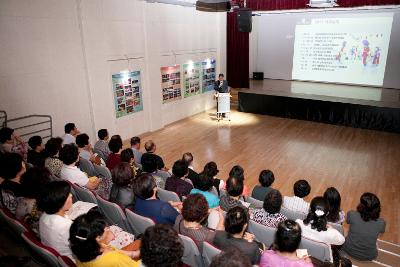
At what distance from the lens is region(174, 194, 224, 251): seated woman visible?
2533 millimetres

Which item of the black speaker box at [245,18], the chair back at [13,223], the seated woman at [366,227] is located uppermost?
the black speaker box at [245,18]

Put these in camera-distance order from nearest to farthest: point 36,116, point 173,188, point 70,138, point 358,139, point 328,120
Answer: point 173,188 < point 70,138 < point 36,116 < point 358,139 < point 328,120

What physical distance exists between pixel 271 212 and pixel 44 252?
206cm

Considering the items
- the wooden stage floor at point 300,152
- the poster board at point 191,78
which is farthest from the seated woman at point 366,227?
the poster board at point 191,78

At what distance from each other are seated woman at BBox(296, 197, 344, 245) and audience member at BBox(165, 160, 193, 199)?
4.91 feet

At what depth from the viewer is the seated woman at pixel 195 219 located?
2.53m

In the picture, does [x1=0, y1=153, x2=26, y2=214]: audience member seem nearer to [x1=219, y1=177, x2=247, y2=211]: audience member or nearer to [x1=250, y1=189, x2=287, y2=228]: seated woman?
[x1=219, y1=177, x2=247, y2=211]: audience member

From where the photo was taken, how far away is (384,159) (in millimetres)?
6789

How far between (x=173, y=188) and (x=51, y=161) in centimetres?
178

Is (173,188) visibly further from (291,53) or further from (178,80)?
(291,53)

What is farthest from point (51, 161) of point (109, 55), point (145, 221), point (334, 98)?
point (334, 98)

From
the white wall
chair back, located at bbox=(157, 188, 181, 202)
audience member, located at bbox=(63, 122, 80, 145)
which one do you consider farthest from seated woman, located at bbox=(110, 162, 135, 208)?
Answer: the white wall

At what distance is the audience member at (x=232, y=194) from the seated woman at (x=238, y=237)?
82cm

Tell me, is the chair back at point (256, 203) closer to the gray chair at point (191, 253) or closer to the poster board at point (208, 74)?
the gray chair at point (191, 253)
